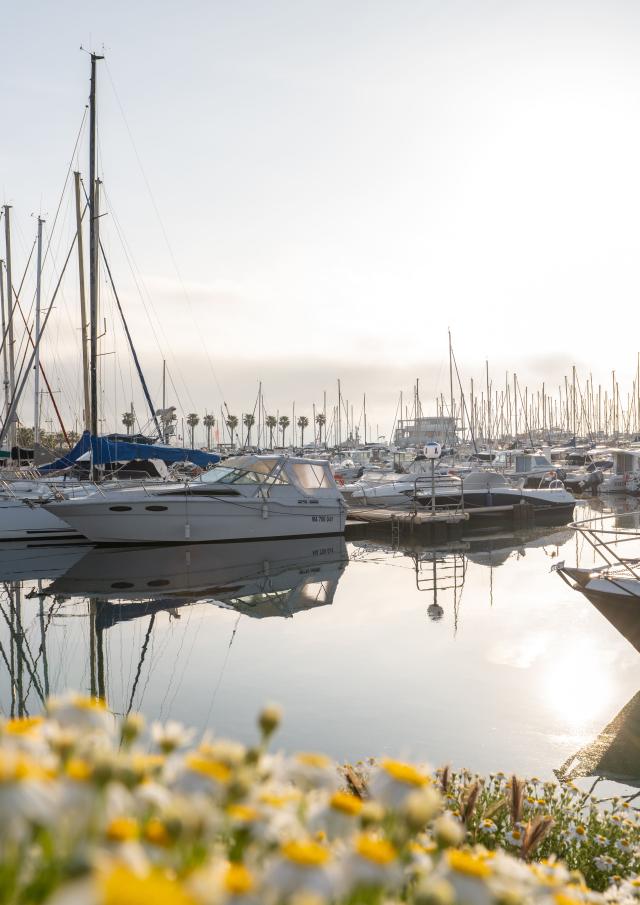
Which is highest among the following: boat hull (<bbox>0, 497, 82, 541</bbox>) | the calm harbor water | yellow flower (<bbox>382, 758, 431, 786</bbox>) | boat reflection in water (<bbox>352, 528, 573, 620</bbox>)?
yellow flower (<bbox>382, 758, 431, 786</bbox>)

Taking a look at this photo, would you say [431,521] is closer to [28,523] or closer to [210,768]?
[28,523]

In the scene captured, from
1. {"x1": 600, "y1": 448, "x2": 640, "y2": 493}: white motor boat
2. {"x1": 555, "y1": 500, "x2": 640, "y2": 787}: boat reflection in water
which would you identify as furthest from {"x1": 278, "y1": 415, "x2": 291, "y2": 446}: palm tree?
{"x1": 555, "y1": 500, "x2": 640, "y2": 787}: boat reflection in water

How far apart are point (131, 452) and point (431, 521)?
35.0ft

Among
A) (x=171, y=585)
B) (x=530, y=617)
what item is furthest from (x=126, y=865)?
(x=171, y=585)

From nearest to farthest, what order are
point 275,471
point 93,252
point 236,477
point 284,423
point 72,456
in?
point 236,477, point 275,471, point 93,252, point 72,456, point 284,423

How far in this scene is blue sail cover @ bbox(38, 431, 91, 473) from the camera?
82.2ft

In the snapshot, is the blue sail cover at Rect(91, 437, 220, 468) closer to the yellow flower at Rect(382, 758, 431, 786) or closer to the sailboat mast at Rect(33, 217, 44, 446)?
the sailboat mast at Rect(33, 217, 44, 446)

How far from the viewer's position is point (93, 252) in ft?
A: 83.7

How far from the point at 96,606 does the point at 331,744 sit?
814 cm

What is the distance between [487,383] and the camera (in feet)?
255

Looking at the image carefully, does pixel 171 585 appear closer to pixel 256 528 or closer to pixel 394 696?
pixel 256 528

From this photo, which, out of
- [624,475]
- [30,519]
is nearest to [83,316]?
[30,519]

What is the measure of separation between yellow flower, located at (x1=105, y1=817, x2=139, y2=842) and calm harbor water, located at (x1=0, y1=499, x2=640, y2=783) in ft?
21.5

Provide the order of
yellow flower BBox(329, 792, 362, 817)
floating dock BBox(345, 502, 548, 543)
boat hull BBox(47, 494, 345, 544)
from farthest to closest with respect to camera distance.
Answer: floating dock BBox(345, 502, 548, 543), boat hull BBox(47, 494, 345, 544), yellow flower BBox(329, 792, 362, 817)
